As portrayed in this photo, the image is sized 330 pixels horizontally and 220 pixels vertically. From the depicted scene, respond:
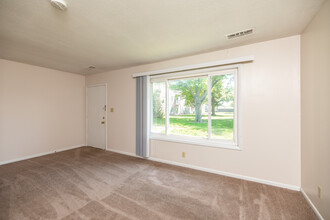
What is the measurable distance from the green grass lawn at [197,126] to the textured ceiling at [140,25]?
1.35m

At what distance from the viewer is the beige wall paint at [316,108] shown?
1420mm

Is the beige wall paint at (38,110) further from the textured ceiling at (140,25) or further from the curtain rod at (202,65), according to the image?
the curtain rod at (202,65)

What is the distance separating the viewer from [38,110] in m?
3.59

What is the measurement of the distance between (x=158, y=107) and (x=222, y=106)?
1516 mm

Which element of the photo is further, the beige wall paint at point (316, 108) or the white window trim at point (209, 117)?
the white window trim at point (209, 117)

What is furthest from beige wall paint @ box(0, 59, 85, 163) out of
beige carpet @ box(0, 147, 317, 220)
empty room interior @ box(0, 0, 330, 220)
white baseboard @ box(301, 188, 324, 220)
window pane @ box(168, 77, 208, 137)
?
white baseboard @ box(301, 188, 324, 220)

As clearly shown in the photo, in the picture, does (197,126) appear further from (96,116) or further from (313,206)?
(96,116)

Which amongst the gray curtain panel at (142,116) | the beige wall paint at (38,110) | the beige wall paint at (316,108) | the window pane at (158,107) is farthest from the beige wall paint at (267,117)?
the beige wall paint at (38,110)

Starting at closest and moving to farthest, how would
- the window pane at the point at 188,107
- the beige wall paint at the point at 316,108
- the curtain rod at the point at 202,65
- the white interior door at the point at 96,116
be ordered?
1. the beige wall paint at the point at 316,108
2. the curtain rod at the point at 202,65
3. the window pane at the point at 188,107
4. the white interior door at the point at 96,116

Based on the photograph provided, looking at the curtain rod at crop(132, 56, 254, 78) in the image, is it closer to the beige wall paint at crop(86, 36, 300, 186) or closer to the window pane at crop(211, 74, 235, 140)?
the beige wall paint at crop(86, 36, 300, 186)

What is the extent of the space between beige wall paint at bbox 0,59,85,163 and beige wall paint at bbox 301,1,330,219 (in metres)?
5.44

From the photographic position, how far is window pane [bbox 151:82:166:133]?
11.1 ft

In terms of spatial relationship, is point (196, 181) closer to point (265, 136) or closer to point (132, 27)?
point (265, 136)

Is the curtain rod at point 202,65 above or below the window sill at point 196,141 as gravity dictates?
above
